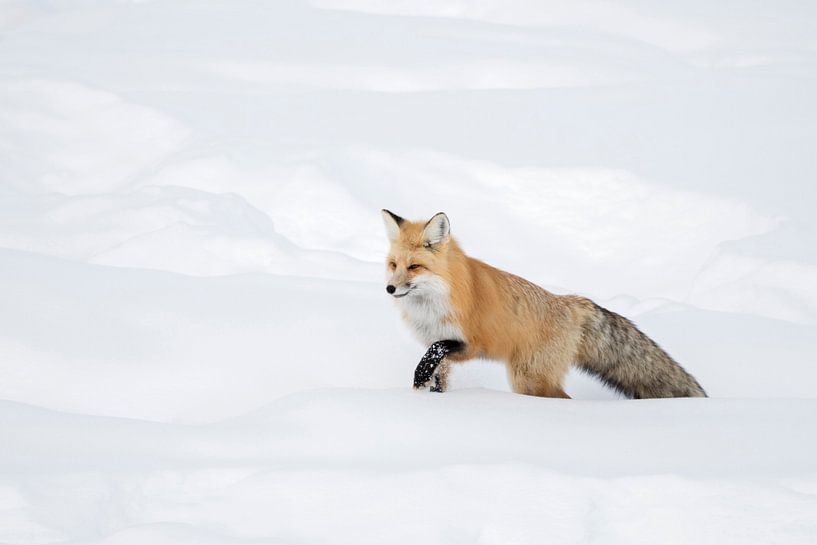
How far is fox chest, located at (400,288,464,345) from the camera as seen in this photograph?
3693 mm

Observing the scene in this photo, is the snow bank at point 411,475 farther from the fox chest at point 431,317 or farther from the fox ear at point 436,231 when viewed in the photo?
the fox ear at point 436,231

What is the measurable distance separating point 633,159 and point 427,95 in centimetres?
277

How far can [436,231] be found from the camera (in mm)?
3703

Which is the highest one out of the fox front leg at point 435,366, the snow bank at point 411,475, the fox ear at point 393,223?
the fox ear at point 393,223

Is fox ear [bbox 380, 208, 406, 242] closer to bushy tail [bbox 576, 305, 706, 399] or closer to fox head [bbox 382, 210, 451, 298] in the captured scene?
fox head [bbox 382, 210, 451, 298]

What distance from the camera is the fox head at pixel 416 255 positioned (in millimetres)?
3615

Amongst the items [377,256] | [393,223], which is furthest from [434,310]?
[377,256]

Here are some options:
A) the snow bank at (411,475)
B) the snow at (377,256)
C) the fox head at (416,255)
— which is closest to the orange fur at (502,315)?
the fox head at (416,255)

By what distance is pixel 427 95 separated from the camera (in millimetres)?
9391

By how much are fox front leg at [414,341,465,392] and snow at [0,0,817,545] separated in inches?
6.7

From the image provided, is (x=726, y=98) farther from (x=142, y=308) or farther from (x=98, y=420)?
(x=98, y=420)

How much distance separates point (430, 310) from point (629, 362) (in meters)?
1.05

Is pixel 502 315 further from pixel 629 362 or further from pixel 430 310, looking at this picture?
pixel 629 362

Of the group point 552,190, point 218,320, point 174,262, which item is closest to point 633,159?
point 552,190
